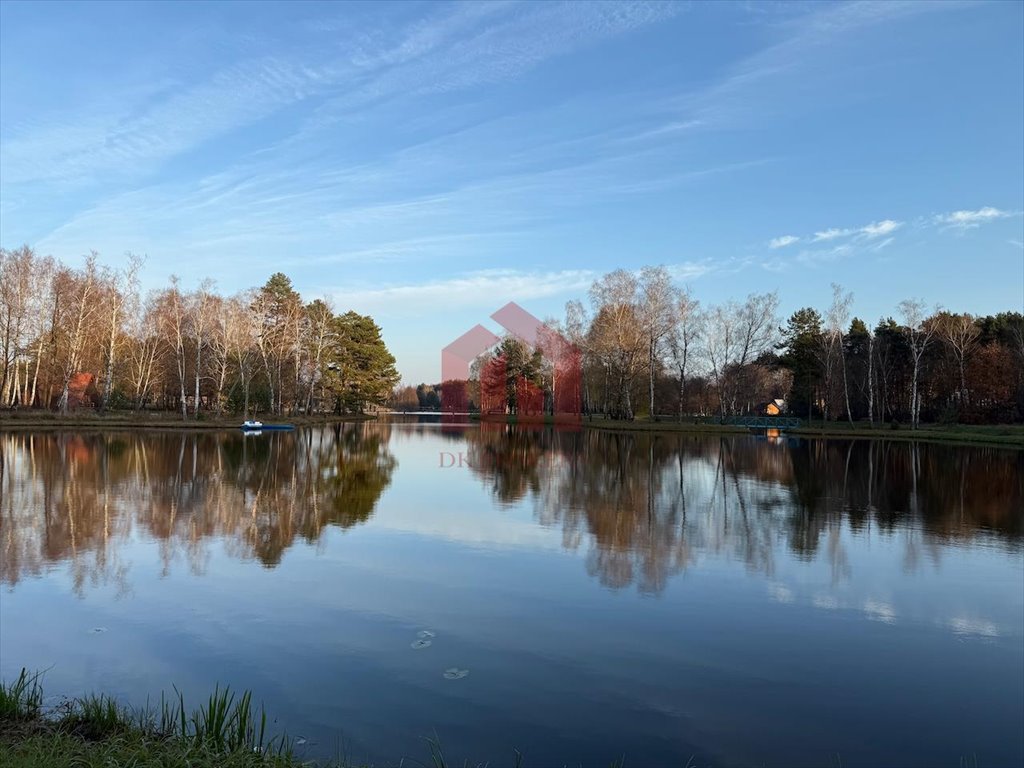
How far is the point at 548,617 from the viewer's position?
7395 mm

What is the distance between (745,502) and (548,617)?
9.90 metres

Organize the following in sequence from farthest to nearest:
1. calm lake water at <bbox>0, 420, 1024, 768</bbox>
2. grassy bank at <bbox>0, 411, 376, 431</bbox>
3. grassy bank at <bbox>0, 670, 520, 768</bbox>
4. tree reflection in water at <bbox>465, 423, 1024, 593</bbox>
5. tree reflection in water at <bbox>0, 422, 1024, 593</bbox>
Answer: grassy bank at <bbox>0, 411, 376, 431</bbox> < tree reflection in water at <bbox>465, 423, 1024, 593</bbox> < tree reflection in water at <bbox>0, 422, 1024, 593</bbox> < calm lake water at <bbox>0, 420, 1024, 768</bbox> < grassy bank at <bbox>0, 670, 520, 768</bbox>

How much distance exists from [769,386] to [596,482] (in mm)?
77995

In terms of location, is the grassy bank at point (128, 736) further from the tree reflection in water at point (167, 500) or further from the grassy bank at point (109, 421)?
the grassy bank at point (109, 421)

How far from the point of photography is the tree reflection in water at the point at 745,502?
10758 millimetres

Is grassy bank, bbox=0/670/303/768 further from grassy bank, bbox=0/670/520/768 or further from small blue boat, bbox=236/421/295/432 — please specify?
small blue boat, bbox=236/421/295/432

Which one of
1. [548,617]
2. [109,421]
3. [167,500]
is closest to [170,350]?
[109,421]

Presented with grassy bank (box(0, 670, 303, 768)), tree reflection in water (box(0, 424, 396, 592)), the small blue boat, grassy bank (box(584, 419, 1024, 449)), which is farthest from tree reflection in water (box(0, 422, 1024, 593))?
the small blue boat

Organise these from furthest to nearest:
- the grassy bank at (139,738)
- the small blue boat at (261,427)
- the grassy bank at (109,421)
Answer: the small blue boat at (261,427) → the grassy bank at (109,421) → the grassy bank at (139,738)

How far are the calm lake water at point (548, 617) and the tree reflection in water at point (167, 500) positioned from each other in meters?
0.10

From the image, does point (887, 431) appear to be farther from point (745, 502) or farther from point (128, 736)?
point (128, 736)

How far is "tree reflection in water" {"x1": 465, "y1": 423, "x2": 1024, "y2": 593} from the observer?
10.8 metres

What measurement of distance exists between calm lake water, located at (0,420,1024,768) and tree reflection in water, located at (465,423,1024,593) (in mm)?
119

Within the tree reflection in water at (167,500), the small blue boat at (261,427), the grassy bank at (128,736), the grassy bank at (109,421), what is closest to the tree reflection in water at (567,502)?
the tree reflection in water at (167,500)
